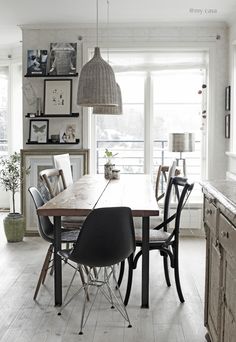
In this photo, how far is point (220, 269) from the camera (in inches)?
93.5

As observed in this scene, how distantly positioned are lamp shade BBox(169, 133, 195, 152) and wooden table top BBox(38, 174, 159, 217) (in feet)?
2.66

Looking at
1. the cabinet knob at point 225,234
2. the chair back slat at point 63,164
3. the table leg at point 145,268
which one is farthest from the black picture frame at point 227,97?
the cabinet knob at point 225,234

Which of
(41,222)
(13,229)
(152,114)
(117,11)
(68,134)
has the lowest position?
(13,229)

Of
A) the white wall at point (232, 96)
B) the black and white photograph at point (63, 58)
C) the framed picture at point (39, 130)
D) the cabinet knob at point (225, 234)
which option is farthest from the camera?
the framed picture at point (39, 130)

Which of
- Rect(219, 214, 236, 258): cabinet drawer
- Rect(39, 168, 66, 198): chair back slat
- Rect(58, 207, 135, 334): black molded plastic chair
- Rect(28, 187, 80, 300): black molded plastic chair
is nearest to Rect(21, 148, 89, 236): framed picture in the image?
Rect(39, 168, 66, 198): chair back slat

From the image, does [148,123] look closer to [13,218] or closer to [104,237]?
[13,218]

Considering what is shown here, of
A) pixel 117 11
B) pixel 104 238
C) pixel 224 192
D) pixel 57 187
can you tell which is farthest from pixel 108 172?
pixel 224 192

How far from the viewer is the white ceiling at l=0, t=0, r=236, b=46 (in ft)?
16.3

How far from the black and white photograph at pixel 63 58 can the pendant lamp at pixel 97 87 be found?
2.27 metres

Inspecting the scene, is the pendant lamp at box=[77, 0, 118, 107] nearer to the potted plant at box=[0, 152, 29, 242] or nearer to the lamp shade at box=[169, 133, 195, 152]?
the lamp shade at box=[169, 133, 195, 152]

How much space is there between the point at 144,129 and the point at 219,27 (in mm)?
1601

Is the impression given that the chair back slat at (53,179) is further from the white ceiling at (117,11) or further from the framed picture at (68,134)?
the white ceiling at (117,11)

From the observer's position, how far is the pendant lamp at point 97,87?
3.66 metres

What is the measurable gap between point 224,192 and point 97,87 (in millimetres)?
1624
